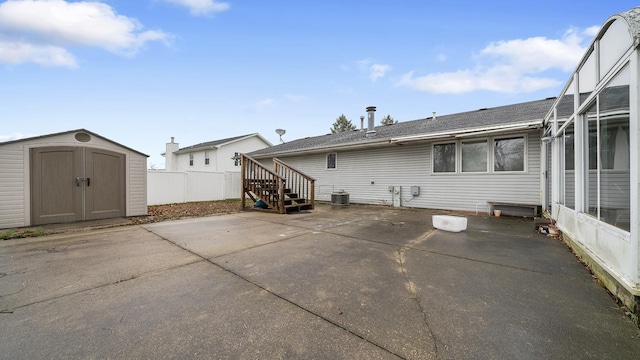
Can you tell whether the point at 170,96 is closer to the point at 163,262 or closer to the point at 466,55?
the point at 163,262

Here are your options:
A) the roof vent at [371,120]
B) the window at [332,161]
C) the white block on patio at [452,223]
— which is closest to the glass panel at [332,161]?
the window at [332,161]

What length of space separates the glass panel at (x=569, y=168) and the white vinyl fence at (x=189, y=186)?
1301cm

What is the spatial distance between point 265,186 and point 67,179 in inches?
192

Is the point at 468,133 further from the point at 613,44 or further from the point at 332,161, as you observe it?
the point at 332,161

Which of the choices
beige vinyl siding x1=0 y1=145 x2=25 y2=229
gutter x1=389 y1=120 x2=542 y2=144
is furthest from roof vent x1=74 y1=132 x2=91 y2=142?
gutter x1=389 y1=120 x2=542 y2=144

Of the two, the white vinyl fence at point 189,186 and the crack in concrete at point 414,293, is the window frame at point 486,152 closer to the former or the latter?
the crack in concrete at point 414,293

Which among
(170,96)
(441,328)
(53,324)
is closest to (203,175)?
(170,96)

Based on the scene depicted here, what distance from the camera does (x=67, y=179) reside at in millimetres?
5613

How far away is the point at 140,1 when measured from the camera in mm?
6984

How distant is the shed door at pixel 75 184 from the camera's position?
17.5 ft

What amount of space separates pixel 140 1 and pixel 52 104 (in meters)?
6.71

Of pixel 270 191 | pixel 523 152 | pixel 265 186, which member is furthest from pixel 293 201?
pixel 523 152

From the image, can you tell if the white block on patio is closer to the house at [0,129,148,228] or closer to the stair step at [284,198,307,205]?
the stair step at [284,198,307,205]

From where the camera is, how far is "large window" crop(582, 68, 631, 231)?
2.10 metres
